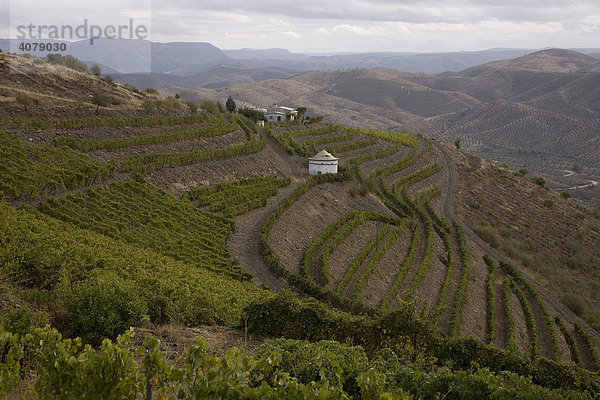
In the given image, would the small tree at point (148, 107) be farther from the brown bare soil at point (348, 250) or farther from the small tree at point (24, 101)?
the brown bare soil at point (348, 250)

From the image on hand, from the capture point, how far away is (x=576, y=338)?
98.1ft

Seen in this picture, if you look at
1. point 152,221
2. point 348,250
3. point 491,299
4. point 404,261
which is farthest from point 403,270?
point 152,221

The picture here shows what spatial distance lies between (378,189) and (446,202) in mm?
9728

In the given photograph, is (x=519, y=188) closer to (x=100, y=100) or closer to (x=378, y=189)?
(x=378, y=189)

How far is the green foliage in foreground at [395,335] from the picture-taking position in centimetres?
1398

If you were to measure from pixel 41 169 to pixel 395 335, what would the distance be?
20.4m

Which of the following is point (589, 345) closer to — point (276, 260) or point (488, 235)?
point (488, 235)

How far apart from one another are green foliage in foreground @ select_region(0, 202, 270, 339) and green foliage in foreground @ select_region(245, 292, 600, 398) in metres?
1.44

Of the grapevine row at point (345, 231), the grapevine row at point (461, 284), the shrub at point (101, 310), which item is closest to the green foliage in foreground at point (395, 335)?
the shrub at point (101, 310)

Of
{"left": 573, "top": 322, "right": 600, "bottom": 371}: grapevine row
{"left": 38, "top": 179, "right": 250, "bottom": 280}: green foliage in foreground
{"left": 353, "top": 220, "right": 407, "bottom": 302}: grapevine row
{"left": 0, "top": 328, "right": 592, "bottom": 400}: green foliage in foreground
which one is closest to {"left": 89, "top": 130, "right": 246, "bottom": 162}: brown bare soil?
{"left": 38, "top": 179, "right": 250, "bottom": 280}: green foliage in foreground

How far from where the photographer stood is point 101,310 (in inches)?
439

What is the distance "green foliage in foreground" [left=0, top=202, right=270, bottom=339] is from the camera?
37.4ft

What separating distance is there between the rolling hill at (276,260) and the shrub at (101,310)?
1.6 inches

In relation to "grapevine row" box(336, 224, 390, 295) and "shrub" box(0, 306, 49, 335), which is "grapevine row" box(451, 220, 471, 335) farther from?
"shrub" box(0, 306, 49, 335)
